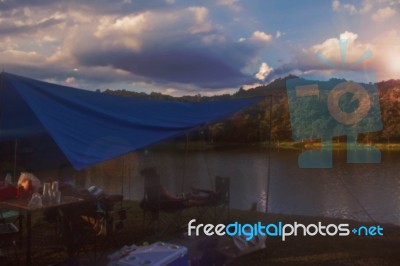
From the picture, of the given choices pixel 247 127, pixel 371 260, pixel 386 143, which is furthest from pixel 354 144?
pixel 371 260

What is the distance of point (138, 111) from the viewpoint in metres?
4.11

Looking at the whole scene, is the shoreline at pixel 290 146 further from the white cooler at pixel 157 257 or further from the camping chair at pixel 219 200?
the white cooler at pixel 157 257

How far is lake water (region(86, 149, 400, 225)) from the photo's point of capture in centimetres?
1005

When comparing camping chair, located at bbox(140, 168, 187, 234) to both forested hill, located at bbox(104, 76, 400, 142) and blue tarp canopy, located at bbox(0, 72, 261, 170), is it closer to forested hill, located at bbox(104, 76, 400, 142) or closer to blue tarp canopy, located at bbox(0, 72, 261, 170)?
blue tarp canopy, located at bbox(0, 72, 261, 170)

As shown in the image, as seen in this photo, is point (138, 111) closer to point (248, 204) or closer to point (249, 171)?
point (248, 204)

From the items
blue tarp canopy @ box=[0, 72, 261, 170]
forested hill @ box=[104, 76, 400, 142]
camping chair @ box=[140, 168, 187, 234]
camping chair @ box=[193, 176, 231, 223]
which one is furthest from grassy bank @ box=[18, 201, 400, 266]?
forested hill @ box=[104, 76, 400, 142]

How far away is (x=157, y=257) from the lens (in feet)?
8.56

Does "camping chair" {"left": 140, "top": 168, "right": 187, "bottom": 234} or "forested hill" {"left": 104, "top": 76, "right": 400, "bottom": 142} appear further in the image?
"forested hill" {"left": 104, "top": 76, "right": 400, "bottom": 142}

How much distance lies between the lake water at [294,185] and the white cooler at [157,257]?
313 cm

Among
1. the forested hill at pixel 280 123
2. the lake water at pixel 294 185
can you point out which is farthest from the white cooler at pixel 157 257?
the forested hill at pixel 280 123

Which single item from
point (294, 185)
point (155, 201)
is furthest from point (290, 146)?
point (155, 201)

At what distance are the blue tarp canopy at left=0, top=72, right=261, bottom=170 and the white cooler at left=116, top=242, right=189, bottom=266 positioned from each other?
28.0 inches

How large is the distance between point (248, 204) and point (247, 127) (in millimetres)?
16383

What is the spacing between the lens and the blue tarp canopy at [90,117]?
Result: 9.45 feet
